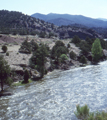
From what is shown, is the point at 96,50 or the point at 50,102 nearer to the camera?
the point at 50,102

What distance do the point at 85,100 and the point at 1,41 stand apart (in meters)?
86.2

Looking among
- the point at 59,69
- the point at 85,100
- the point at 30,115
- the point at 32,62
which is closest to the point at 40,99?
the point at 30,115

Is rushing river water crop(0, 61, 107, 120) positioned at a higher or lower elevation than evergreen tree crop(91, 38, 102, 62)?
lower

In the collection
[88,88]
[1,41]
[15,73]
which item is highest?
[1,41]

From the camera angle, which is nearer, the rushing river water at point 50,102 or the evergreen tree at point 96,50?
the rushing river water at point 50,102

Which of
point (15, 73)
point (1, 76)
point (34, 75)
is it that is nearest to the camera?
point (1, 76)

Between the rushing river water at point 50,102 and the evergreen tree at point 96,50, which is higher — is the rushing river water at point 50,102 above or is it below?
below

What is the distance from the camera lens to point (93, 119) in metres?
14.4

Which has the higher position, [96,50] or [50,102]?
[96,50]

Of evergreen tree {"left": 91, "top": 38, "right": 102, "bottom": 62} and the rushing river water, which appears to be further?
evergreen tree {"left": 91, "top": 38, "right": 102, "bottom": 62}

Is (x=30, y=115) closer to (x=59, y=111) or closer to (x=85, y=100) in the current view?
(x=59, y=111)

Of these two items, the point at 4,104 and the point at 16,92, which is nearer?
the point at 4,104

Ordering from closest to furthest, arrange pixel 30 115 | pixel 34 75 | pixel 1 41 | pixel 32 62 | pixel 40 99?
pixel 30 115
pixel 40 99
pixel 34 75
pixel 32 62
pixel 1 41

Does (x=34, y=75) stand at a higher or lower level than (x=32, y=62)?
lower
